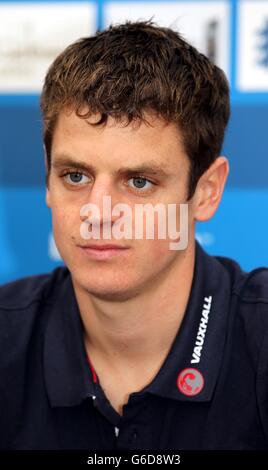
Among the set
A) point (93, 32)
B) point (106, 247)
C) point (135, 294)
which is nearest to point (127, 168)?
point (106, 247)

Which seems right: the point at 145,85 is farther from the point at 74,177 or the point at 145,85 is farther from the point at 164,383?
the point at 164,383

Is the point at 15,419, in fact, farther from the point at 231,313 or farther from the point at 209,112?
the point at 209,112

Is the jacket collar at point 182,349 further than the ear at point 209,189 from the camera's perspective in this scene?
No

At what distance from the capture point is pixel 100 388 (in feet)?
5.27

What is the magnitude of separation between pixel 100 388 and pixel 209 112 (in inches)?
26.2

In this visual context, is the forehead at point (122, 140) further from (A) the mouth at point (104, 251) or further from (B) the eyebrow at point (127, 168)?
(A) the mouth at point (104, 251)

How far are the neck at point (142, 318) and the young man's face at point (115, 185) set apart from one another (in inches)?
2.3

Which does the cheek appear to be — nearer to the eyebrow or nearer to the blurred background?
the eyebrow

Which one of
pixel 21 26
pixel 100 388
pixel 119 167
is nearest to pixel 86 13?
pixel 21 26

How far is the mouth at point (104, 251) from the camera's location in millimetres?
1479

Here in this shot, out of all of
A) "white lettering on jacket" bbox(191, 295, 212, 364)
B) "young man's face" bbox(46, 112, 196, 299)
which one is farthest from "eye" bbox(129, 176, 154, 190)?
"white lettering on jacket" bbox(191, 295, 212, 364)

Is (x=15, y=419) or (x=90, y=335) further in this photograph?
(x=90, y=335)

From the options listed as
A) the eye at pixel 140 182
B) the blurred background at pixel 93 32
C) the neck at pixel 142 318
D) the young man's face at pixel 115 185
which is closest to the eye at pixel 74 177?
Answer: the young man's face at pixel 115 185

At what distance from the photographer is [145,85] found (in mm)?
1485
